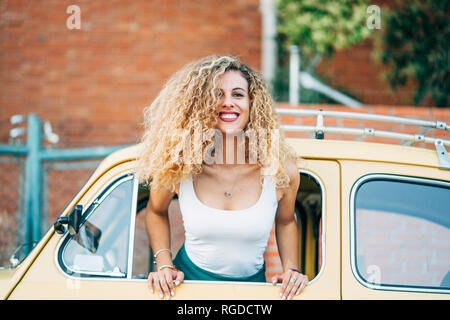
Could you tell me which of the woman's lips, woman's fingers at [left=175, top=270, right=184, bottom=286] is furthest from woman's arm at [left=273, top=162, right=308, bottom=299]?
woman's fingers at [left=175, top=270, right=184, bottom=286]

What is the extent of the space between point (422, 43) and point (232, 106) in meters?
4.79

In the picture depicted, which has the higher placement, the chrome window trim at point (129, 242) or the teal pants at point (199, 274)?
the chrome window trim at point (129, 242)

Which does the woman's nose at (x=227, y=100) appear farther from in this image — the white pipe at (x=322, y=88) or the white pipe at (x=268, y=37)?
the white pipe at (x=268, y=37)

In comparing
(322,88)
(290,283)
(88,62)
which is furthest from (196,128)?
(88,62)

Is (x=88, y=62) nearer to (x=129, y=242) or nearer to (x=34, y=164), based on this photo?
(x=34, y=164)

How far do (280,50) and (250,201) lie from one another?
507 centimetres

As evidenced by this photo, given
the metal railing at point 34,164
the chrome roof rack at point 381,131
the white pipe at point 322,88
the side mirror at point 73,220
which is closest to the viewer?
the side mirror at point 73,220

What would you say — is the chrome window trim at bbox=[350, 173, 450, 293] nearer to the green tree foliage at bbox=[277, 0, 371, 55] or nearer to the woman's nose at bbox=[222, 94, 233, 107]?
the woman's nose at bbox=[222, 94, 233, 107]

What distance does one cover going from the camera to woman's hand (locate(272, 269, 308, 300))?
2.18 m

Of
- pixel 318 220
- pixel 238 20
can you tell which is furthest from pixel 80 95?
pixel 318 220

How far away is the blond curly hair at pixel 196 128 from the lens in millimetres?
2371

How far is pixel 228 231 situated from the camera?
226 centimetres

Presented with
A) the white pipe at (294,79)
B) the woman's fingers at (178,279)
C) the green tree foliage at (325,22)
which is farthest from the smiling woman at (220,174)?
the green tree foliage at (325,22)
